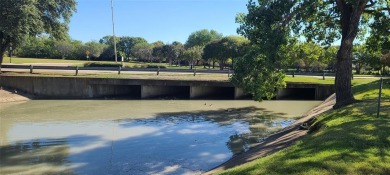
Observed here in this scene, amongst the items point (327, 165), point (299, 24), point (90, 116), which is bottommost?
point (90, 116)

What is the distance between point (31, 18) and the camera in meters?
32.3

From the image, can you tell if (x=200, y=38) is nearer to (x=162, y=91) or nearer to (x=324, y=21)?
(x=162, y=91)

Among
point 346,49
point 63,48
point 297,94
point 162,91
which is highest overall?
point 63,48

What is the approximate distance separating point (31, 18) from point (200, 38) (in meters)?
88.7

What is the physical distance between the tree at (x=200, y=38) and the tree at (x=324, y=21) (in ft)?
326

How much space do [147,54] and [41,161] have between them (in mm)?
96772

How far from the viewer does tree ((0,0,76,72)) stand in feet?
101

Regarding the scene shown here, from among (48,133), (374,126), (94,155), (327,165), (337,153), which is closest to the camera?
(327,165)

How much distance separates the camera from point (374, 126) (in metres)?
10.2

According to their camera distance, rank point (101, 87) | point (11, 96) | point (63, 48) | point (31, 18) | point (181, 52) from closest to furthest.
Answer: point (11, 96) → point (31, 18) → point (101, 87) → point (181, 52) → point (63, 48)

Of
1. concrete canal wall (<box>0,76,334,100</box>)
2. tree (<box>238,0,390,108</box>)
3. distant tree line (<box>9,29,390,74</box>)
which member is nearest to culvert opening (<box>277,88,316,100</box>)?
concrete canal wall (<box>0,76,334,100</box>)

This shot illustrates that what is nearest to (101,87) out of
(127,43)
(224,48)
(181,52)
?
(224,48)

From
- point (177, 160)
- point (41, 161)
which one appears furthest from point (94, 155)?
point (177, 160)

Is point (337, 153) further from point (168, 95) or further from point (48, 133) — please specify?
point (168, 95)
